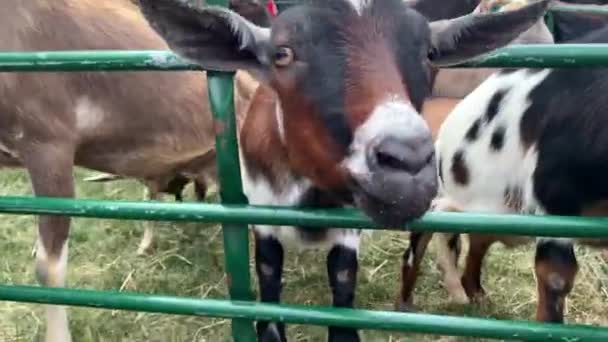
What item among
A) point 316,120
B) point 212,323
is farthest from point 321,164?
point 212,323

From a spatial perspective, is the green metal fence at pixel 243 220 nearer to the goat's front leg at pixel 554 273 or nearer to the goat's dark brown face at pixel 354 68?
the goat's dark brown face at pixel 354 68

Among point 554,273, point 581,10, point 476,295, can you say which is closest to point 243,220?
point 554,273

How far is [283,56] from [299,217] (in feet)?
1.36

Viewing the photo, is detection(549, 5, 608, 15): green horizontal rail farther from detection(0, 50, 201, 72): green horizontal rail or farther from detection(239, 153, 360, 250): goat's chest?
detection(0, 50, 201, 72): green horizontal rail

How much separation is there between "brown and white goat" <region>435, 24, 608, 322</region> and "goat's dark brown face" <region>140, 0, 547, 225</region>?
0.84 metres

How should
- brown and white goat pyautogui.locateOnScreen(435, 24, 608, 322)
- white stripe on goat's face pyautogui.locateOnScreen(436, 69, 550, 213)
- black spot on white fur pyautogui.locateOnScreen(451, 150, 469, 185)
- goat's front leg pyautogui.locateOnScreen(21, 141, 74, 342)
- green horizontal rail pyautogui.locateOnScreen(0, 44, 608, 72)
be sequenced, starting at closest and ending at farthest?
1. green horizontal rail pyautogui.locateOnScreen(0, 44, 608, 72)
2. brown and white goat pyautogui.locateOnScreen(435, 24, 608, 322)
3. white stripe on goat's face pyautogui.locateOnScreen(436, 69, 550, 213)
4. goat's front leg pyautogui.locateOnScreen(21, 141, 74, 342)
5. black spot on white fur pyautogui.locateOnScreen(451, 150, 469, 185)

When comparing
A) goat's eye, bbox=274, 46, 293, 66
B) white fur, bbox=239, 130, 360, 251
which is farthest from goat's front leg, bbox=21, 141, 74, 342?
goat's eye, bbox=274, 46, 293, 66

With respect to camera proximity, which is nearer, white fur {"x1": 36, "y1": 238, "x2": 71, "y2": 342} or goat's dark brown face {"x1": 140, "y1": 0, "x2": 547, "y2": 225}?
goat's dark brown face {"x1": 140, "y1": 0, "x2": 547, "y2": 225}

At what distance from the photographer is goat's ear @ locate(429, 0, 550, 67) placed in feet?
7.58

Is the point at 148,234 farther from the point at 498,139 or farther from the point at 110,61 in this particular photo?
the point at 110,61

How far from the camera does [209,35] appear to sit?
7.29ft

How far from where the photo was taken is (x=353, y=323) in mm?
2361

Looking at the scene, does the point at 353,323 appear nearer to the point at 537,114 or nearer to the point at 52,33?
the point at 537,114

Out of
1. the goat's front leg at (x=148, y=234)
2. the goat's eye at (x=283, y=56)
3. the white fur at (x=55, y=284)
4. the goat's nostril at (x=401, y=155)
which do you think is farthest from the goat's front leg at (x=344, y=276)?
the goat's front leg at (x=148, y=234)
